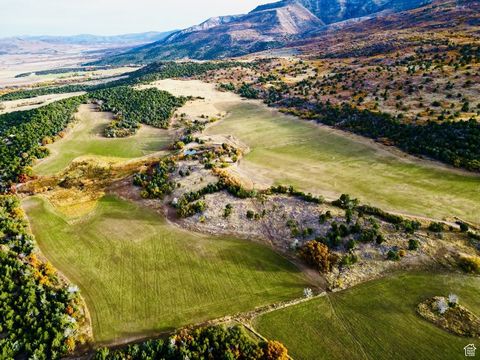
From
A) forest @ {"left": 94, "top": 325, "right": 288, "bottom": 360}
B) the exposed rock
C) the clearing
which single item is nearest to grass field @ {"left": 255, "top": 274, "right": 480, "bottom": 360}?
the exposed rock

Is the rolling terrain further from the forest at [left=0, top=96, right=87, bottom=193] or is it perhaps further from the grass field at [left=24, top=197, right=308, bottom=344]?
the forest at [left=0, top=96, right=87, bottom=193]

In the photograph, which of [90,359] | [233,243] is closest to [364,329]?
[233,243]

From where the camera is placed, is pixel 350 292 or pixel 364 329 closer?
pixel 364 329

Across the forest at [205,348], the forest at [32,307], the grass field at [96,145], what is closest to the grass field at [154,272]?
the forest at [32,307]

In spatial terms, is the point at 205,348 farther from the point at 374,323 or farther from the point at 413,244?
the point at 413,244

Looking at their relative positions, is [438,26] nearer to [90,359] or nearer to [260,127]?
[260,127]

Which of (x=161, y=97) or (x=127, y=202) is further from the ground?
(x=161, y=97)
